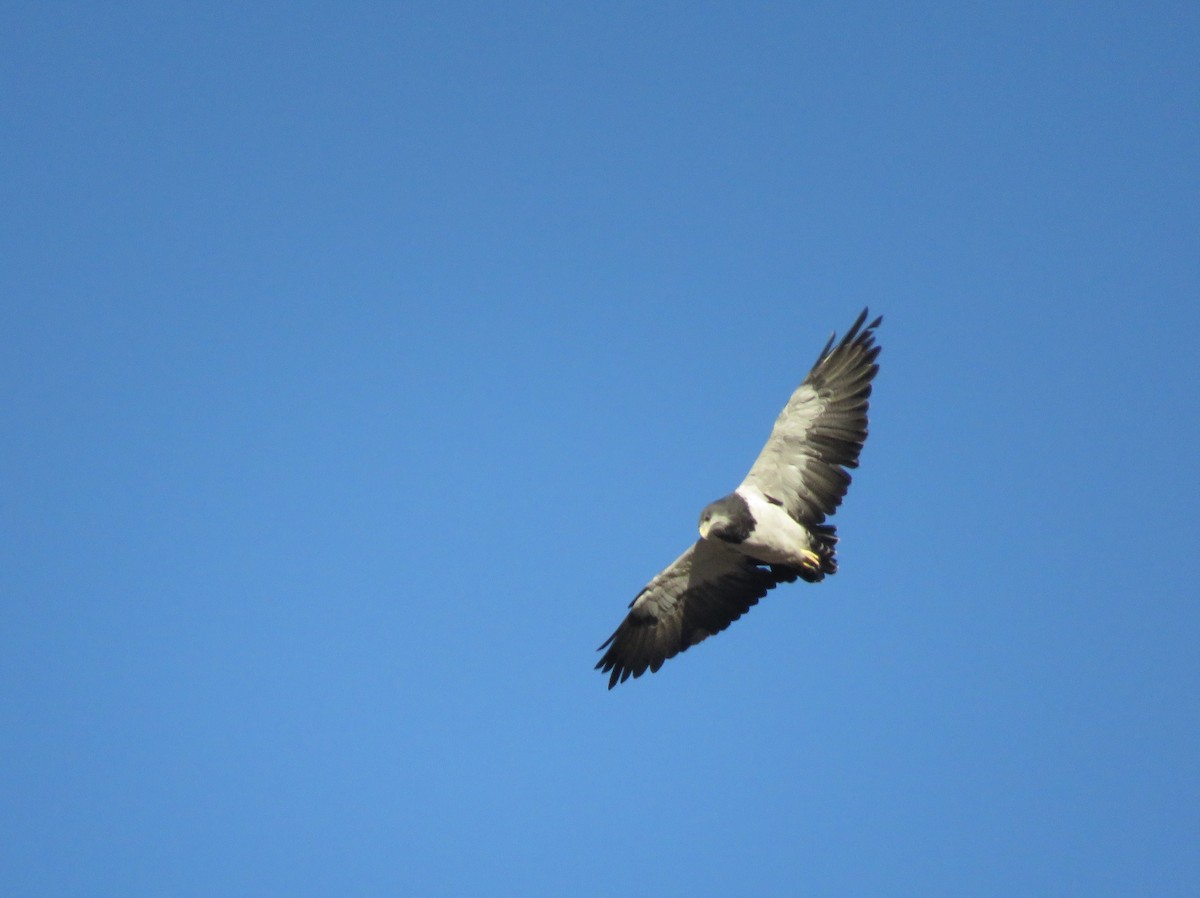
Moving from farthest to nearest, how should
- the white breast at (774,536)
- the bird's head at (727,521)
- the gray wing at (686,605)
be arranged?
the gray wing at (686,605) < the white breast at (774,536) < the bird's head at (727,521)

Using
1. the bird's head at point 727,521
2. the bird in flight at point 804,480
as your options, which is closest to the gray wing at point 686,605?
the bird in flight at point 804,480

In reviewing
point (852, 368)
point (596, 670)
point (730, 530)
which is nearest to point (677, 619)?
point (596, 670)

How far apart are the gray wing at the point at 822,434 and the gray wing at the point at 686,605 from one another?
1.20 metres

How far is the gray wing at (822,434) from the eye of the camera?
1642cm

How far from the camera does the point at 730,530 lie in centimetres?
1605

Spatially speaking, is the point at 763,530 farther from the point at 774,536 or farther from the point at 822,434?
the point at 822,434

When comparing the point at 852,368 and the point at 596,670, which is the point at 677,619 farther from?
the point at 852,368

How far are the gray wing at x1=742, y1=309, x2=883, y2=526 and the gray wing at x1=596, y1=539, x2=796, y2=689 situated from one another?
3.93 feet

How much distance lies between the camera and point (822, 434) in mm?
16469

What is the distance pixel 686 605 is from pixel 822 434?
11.8ft

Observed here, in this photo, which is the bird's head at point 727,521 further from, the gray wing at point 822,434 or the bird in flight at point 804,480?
the gray wing at point 822,434

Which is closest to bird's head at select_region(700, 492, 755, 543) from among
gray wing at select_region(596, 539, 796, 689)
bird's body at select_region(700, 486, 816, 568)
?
bird's body at select_region(700, 486, 816, 568)

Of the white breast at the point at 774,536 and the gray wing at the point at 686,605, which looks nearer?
the white breast at the point at 774,536

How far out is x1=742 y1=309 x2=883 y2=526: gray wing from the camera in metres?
16.4
